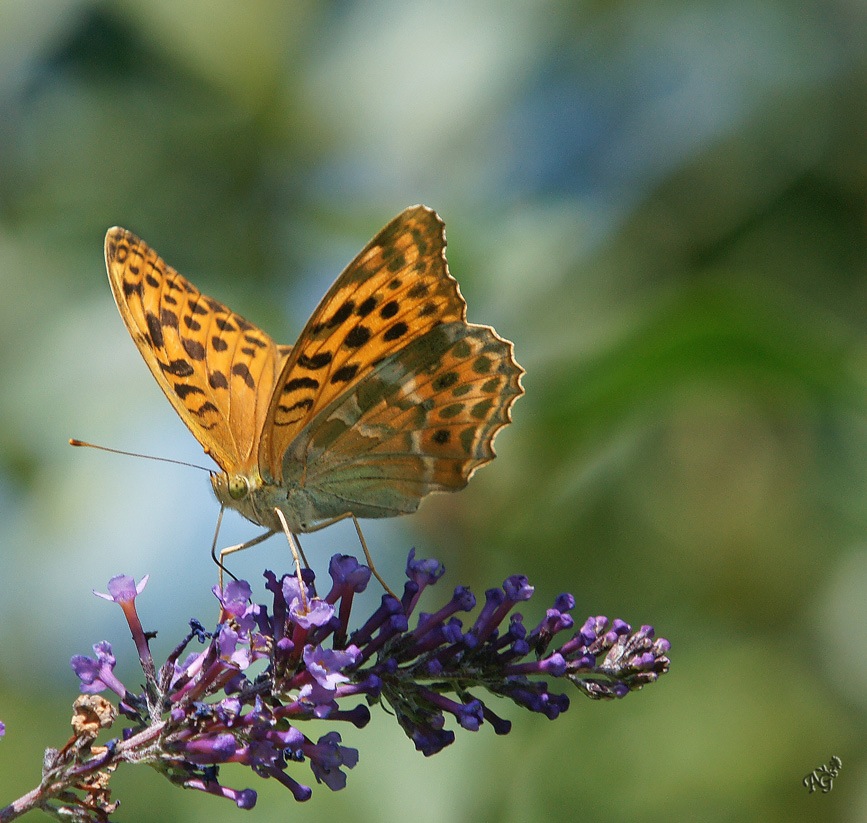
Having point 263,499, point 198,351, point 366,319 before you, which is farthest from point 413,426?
point 198,351

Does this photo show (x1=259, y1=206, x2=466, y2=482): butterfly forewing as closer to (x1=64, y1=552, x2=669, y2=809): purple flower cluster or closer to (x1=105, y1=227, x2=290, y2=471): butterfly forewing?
(x1=105, y1=227, x2=290, y2=471): butterfly forewing

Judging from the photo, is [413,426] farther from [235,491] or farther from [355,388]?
[235,491]

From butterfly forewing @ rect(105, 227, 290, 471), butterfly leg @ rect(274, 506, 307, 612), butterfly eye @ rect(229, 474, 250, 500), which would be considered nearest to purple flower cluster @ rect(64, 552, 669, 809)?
butterfly leg @ rect(274, 506, 307, 612)

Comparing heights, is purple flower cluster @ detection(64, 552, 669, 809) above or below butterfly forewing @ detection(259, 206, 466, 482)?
below

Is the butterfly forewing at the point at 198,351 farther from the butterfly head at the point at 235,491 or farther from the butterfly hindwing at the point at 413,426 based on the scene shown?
the butterfly hindwing at the point at 413,426

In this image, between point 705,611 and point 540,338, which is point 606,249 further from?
point 705,611
